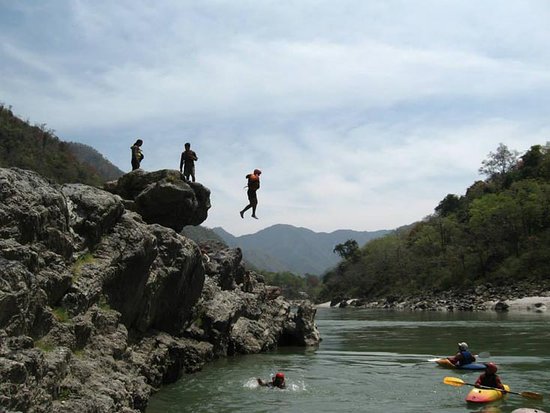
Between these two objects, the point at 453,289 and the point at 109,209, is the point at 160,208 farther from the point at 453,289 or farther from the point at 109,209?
the point at 453,289

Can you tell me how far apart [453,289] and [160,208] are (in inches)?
2789

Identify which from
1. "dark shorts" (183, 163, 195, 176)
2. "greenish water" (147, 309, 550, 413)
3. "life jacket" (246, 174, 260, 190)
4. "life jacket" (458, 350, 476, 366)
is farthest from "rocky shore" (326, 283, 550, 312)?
"dark shorts" (183, 163, 195, 176)

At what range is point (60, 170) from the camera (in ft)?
375

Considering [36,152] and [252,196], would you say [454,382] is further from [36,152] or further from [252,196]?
[36,152]

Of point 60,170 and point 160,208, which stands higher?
point 60,170

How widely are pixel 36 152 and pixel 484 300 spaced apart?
298 ft

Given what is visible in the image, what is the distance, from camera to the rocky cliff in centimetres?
1035

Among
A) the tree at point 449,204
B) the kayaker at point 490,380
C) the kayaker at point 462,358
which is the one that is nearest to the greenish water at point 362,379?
the kayaker at point 490,380

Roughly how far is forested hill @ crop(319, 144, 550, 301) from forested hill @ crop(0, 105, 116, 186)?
64.7m

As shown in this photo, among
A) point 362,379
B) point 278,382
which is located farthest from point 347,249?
point 278,382

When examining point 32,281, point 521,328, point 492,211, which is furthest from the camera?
point 492,211

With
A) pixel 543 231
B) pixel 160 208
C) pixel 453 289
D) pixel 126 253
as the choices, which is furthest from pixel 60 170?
pixel 126 253

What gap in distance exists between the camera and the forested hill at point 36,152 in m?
104

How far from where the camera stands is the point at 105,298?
1554 cm
